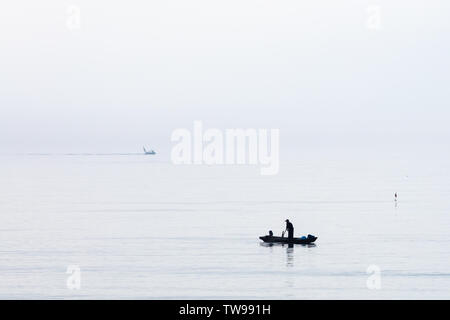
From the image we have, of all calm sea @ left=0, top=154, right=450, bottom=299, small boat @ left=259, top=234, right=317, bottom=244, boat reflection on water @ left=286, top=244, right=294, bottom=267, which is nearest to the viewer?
calm sea @ left=0, top=154, right=450, bottom=299

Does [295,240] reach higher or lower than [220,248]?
higher

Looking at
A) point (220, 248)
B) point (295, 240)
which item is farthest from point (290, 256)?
point (220, 248)

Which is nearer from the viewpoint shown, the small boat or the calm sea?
the calm sea

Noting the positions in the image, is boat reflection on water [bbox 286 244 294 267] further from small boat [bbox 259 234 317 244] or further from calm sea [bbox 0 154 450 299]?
small boat [bbox 259 234 317 244]

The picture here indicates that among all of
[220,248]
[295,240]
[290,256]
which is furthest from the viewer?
[220,248]

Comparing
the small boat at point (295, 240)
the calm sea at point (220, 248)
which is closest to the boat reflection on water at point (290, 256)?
the calm sea at point (220, 248)

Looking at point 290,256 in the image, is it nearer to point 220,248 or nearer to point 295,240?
point 295,240

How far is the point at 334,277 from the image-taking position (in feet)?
133

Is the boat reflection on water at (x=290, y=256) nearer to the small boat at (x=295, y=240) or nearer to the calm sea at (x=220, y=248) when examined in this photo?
the calm sea at (x=220, y=248)

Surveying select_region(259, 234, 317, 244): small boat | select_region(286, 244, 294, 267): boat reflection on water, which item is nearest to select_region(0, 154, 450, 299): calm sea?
select_region(286, 244, 294, 267): boat reflection on water
